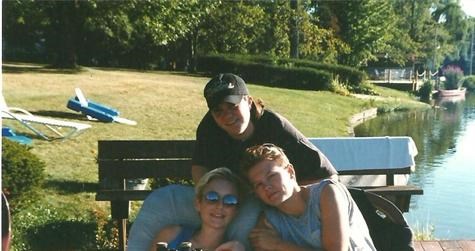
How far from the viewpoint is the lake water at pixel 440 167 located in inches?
327

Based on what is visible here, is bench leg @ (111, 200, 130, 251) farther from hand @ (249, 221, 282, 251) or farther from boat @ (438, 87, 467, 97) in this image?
boat @ (438, 87, 467, 97)

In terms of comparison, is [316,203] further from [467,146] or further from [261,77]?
[261,77]

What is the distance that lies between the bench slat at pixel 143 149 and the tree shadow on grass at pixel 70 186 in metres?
2.06

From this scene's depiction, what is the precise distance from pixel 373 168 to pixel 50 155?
4.87 metres

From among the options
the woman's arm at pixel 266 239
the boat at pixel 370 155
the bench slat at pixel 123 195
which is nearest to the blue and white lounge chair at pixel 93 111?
the boat at pixel 370 155

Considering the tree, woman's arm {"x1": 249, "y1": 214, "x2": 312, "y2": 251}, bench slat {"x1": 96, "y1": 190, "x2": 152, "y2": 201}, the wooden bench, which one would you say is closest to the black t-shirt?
woman's arm {"x1": 249, "y1": 214, "x2": 312, "y2": 251}

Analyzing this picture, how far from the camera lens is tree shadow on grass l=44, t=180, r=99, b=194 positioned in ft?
23.0

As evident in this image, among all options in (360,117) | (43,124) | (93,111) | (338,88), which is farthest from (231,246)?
(338,88)

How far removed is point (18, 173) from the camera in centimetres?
529

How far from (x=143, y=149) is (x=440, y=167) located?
931 centimetres

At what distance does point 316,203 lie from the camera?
7.89 ft

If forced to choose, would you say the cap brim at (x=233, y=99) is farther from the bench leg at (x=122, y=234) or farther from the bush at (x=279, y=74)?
the bush at (x=279, y=74)

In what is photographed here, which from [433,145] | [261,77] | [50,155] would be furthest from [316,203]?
[261,77]

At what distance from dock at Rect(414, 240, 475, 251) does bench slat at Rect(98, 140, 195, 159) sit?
1977mm
